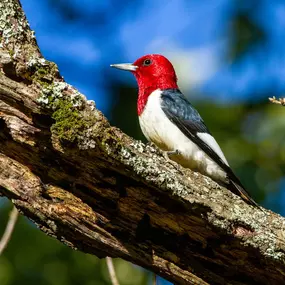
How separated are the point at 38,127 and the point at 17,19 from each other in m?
0.55

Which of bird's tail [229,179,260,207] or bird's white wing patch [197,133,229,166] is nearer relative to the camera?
bird's tail [229,179,260,207]

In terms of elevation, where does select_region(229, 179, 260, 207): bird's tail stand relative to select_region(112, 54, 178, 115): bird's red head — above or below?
below

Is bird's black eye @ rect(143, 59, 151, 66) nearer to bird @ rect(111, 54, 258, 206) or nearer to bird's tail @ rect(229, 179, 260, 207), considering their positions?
bird @ rect(111, 54, 258, 206)

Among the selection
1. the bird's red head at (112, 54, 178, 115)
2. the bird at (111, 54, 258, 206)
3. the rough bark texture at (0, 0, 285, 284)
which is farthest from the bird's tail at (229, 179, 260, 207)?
the bird's red head at (112, 54, 178, 115)

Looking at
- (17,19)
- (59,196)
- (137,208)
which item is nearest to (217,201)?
(137,208)

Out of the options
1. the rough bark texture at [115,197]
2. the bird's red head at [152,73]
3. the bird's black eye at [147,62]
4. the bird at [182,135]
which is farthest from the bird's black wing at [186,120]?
the rough bark texture at [115,197]

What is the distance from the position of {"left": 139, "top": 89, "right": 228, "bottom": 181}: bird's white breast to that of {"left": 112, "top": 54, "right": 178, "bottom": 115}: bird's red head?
591 mm

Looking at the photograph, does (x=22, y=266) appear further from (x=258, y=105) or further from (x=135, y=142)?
(x=258, y=105)

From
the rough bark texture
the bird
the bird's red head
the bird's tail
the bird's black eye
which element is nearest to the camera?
the rough bark texture

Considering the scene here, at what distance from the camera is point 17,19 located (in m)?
2.83

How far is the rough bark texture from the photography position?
8.63 ft

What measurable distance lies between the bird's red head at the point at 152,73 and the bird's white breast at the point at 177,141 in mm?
591

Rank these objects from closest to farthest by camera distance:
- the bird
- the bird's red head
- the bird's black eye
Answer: the bird, the bird's red head, the bird's black eye

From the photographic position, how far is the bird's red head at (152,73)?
5.19 m
